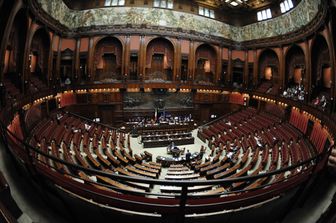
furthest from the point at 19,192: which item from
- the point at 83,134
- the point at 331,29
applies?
the point at 331,29

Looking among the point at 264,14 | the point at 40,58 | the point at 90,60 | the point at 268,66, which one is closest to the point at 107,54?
the point at 90,60

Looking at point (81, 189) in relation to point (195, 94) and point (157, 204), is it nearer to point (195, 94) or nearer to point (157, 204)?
point (157, 204)

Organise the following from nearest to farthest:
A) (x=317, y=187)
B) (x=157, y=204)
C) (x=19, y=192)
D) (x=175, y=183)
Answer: (x=175, y=183) < (x=157, y=204) < (x=19, y=192) < (x=317, y=187)

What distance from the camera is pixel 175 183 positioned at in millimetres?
1841

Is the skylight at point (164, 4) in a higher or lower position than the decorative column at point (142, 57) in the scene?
higher

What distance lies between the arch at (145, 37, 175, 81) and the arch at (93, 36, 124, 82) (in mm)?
2464

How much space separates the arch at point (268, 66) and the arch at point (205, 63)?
4.48 meters

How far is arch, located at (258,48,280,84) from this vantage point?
743 inches

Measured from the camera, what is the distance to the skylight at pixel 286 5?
16188mm

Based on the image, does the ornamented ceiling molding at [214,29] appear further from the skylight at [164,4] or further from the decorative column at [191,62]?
the decorative column at [191,62]

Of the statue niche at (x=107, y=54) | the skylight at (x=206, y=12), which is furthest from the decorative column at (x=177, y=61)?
the statue niche at (x=107, y=54)

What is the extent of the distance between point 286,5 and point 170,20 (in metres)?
9.48

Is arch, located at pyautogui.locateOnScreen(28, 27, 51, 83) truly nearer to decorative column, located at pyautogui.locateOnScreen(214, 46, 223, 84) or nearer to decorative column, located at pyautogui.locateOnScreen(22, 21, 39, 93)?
decorative column, located at pyautogui.locateOnScreen(22, 21, 39, 93)

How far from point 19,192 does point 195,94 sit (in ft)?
58.7
